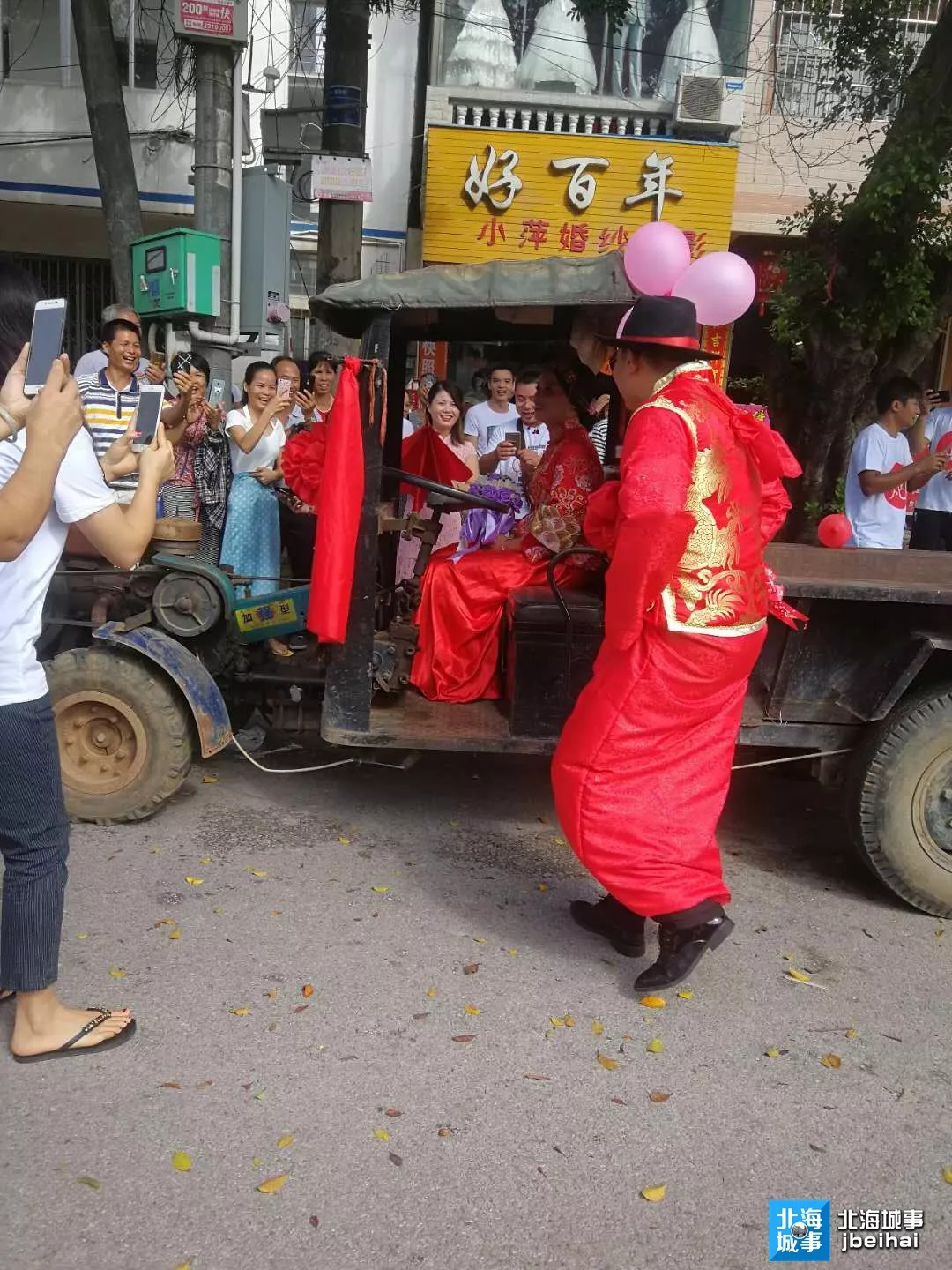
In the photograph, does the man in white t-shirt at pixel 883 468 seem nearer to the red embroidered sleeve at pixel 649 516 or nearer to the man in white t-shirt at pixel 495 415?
the man in white t-shirt at pixel 495 415

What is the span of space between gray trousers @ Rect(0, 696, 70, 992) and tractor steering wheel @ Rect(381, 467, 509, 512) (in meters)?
2.05

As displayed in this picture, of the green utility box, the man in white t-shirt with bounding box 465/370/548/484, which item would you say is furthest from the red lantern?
the green utility box

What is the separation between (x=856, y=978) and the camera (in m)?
3.45

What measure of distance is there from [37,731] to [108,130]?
808 centimetres

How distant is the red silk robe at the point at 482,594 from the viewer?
14.4 ft

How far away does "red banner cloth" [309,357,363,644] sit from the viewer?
153 inches

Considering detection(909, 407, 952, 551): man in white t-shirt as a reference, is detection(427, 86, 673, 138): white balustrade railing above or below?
above

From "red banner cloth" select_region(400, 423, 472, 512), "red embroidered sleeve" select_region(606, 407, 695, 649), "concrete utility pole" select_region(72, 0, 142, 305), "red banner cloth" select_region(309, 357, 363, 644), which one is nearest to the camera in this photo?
"red embroidered sleeve" select_region(606, 407, 695, 649)

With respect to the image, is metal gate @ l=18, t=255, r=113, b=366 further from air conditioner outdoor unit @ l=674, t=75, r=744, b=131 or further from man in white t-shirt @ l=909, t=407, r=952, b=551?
man in white t-shirt @ l=909, t=407, r=952, b=551

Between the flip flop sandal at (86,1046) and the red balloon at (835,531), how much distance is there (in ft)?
11.0

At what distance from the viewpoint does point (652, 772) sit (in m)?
3.23

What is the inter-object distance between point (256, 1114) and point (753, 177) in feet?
41.9

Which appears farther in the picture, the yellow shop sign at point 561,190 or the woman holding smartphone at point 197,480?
the yellow shop sign at point 561,190

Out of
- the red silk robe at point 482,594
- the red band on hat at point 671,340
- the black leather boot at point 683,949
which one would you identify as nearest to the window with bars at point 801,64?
the red silk robe at point 482,594
